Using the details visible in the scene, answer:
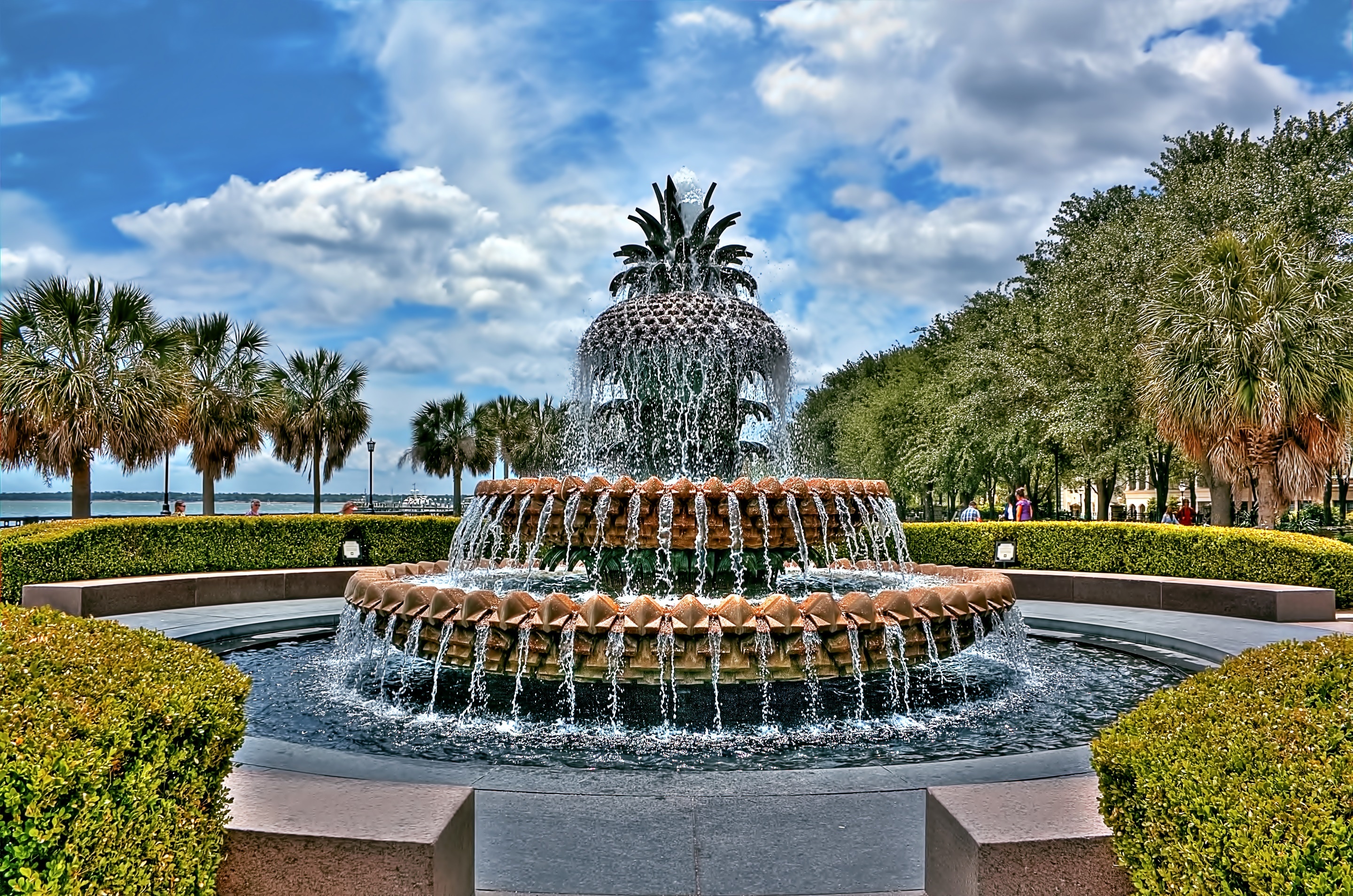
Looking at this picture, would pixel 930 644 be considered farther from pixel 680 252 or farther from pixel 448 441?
pixel 448 441

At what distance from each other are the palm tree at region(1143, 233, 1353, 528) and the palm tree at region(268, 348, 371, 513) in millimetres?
30735

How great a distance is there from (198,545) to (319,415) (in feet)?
75.7

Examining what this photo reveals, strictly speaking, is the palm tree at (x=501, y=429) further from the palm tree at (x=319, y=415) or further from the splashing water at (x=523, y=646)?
the splashing water at (x=523, y=646)

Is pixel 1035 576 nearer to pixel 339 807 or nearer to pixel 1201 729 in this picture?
pixel 1201 729

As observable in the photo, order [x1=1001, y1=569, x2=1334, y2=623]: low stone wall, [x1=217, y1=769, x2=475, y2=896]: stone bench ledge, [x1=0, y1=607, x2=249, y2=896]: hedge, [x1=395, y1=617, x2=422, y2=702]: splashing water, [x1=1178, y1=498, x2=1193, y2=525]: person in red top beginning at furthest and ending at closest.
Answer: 1. [x1=1178, y1=498, x2=1193, y2=525]: person in red top
2. [x1=1001, y1=569, x2=1334, y2=623]: low stone wall
3. [x1=395, y1=617, x2=422, y2=702]: splashing water
4. [x1=217, y1=769, x2=475, y2=896]: stone bench ledge
5. [x1=0, y1=607, x2=249, y2=896]: hedge

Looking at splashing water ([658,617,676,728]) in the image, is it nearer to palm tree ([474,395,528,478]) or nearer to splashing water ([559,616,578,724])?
splashing water ([559,616,578,724])

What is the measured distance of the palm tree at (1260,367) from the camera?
16.9 meters

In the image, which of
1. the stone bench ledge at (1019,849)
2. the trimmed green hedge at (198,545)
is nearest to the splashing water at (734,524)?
the stone bench ledge at (1019,849)

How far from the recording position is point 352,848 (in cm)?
293

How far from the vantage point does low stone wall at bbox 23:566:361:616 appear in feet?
38.5

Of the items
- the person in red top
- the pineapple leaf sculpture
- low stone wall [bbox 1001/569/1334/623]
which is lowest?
low stone wall [bbox 1001/569/1334/623]

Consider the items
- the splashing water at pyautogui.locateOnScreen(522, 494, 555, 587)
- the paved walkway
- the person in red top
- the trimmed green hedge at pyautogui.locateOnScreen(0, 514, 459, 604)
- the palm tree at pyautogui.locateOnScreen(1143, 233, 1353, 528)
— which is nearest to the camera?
the paved walkway

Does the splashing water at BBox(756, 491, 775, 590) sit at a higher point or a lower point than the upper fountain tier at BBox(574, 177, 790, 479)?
lower

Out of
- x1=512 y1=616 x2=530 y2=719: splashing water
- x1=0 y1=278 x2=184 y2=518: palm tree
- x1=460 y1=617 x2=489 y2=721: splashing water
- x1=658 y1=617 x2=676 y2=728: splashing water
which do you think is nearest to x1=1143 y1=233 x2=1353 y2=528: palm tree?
x1=658 y1=617 x2=676 y2=728: splashing water
